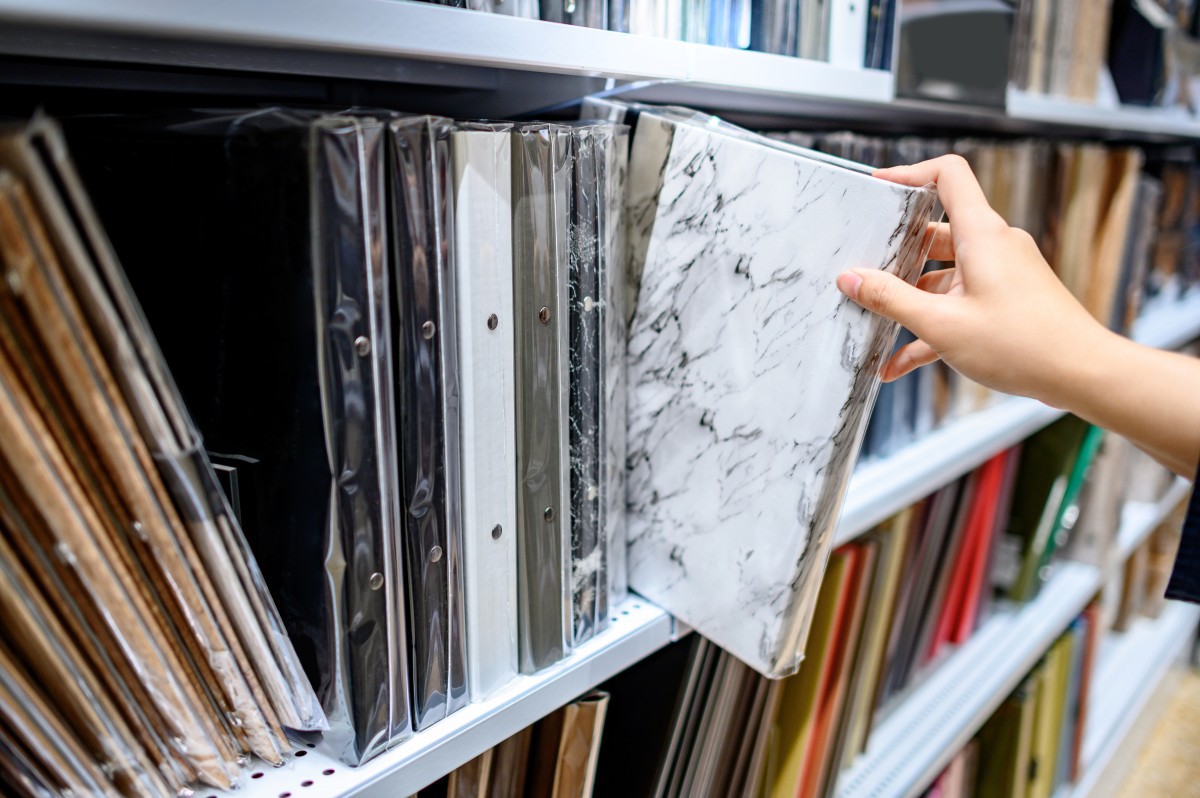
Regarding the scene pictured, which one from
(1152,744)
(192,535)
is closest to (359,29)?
(192,535)

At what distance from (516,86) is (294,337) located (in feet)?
1.18

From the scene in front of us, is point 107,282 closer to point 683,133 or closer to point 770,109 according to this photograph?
Result: point 683,133

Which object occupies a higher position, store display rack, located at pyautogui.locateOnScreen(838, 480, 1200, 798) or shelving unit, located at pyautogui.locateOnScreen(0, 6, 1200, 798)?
shelving unit, located at pyautogui.locateOnScreen(0, 6, 1200, 798)

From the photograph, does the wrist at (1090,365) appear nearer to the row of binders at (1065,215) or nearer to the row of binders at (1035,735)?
the row of binders at (1065,215)

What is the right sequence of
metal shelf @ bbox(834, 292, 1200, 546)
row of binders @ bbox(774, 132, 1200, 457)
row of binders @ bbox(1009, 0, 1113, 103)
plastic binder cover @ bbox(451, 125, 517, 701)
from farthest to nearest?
row of binders @ bbox(1009, 0, 1113, 103)
row of binders @ bbox(774, 132, 1200, 457)
metal shelf @ bbox(834, 292, 1200, 546)
plastic binder cover @ bbox(451, 125, 517, 701)

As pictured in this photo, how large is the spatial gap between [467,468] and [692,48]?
0.37m

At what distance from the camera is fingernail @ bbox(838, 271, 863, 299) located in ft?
1.82

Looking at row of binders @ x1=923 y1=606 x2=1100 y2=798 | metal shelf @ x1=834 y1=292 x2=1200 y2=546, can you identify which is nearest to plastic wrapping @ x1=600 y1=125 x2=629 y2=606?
metal shelf @ x1=834 y1=292 x2=1200 y2=546

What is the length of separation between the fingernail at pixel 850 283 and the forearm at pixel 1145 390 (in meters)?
0.18

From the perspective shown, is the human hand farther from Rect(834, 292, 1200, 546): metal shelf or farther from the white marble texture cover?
Rect(834, 292, 1200, 546): metal shelf

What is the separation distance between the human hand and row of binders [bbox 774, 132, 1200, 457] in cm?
29

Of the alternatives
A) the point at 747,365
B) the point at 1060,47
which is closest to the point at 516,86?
the point at 747,365

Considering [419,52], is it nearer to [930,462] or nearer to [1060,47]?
[930,462]

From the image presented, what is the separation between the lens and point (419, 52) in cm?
48
